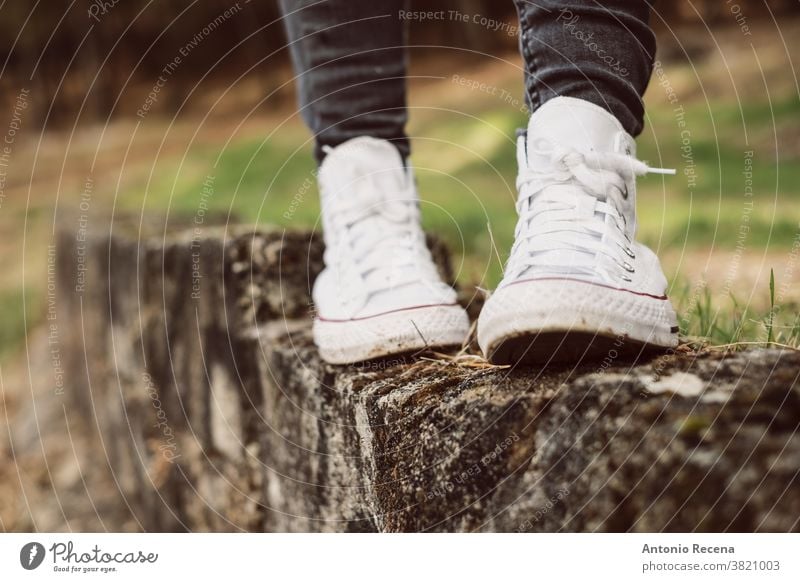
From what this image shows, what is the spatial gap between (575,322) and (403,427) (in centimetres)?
15

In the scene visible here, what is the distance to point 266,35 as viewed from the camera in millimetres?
6863

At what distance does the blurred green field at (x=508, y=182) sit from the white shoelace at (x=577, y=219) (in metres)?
0.09

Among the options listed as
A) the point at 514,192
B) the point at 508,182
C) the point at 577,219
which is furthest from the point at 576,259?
the point at 514,192

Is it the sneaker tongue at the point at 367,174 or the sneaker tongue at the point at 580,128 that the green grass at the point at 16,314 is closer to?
A: the sneaker tongue at the point at 367,174

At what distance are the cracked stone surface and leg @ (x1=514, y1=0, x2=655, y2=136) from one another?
0.63 feet

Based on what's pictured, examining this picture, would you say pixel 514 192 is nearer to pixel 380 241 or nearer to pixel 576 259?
pixel 380 241

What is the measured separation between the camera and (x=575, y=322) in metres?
0.45

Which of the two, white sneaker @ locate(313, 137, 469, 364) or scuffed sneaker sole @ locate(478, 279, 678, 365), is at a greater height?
white sneaker @ locate(313, 137, 469, 364)

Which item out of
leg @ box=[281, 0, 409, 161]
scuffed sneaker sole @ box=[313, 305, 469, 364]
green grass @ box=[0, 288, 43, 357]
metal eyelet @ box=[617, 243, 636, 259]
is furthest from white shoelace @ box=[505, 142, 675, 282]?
green grass @ box=[0, 288, 43, 357]

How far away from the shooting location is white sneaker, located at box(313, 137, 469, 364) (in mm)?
605

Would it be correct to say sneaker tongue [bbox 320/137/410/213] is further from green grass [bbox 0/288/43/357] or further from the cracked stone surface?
green grass [bbox 0/288/43/357]

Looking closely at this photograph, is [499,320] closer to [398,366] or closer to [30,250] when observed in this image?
[398,366]

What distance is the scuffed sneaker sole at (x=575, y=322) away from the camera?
1.47ft

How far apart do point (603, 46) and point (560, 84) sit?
4cm
